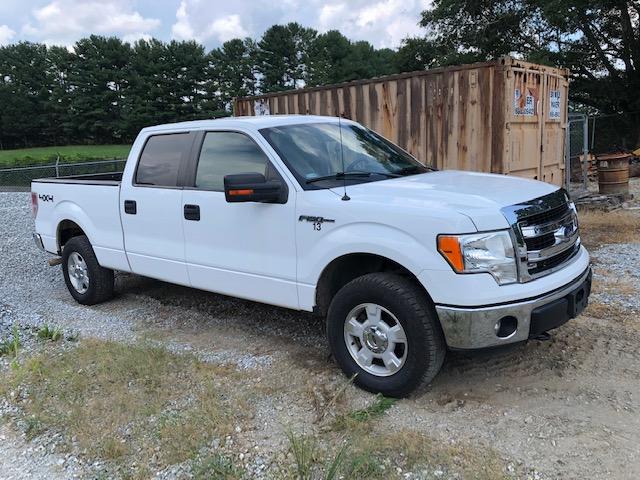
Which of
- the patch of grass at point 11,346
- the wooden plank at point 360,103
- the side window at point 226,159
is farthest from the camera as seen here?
the wooden plank at point 360,103

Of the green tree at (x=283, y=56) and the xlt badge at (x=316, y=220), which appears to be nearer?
the xlt badge at (x=316, y=220)

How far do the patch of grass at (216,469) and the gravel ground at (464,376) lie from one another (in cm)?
11

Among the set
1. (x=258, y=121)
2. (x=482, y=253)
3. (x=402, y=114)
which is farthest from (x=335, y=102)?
(x=482, y=253)

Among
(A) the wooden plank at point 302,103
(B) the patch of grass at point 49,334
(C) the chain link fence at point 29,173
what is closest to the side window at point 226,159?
(B) the patch of grass at point 49,334

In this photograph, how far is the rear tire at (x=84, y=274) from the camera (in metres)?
5.98

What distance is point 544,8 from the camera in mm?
22344

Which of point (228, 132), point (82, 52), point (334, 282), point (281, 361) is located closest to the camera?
point (334, 282)

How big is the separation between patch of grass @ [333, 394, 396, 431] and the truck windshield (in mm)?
1529

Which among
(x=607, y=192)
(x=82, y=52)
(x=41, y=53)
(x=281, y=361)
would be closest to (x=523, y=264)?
(x=281, y=361)

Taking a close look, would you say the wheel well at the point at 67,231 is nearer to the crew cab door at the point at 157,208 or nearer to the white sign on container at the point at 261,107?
the crew cab door at the point at 157,208

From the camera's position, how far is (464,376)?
13.1 ft

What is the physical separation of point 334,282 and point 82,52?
270 feet

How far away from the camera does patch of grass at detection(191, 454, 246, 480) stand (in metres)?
2.96

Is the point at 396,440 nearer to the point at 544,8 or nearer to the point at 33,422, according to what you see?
the point at 33,422
